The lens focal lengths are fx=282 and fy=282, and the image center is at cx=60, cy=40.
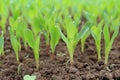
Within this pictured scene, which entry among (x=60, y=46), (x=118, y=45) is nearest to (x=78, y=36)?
(x=60, y=46)

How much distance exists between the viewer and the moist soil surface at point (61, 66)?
155 centimetres

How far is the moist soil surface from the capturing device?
1551mm

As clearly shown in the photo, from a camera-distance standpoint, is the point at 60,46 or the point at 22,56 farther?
the point at 60,46

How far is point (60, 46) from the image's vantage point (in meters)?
2.05

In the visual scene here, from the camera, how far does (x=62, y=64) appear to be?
171cm

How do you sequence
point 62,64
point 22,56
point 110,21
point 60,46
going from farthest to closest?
point 110,21 < point 60,46 < point 22,56 < point 62,64

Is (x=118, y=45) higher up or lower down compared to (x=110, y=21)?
lower down

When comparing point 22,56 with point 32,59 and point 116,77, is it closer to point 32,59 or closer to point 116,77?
point 32,59

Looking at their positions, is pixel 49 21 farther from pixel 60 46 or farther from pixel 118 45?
pixel 118 45

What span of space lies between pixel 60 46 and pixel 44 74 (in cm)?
50

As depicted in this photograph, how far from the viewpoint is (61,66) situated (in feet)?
5.54

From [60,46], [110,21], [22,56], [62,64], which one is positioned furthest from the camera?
[110,21]

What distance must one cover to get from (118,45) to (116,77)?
58 cm

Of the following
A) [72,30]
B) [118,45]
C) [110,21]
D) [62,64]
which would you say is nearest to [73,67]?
[62,64]
